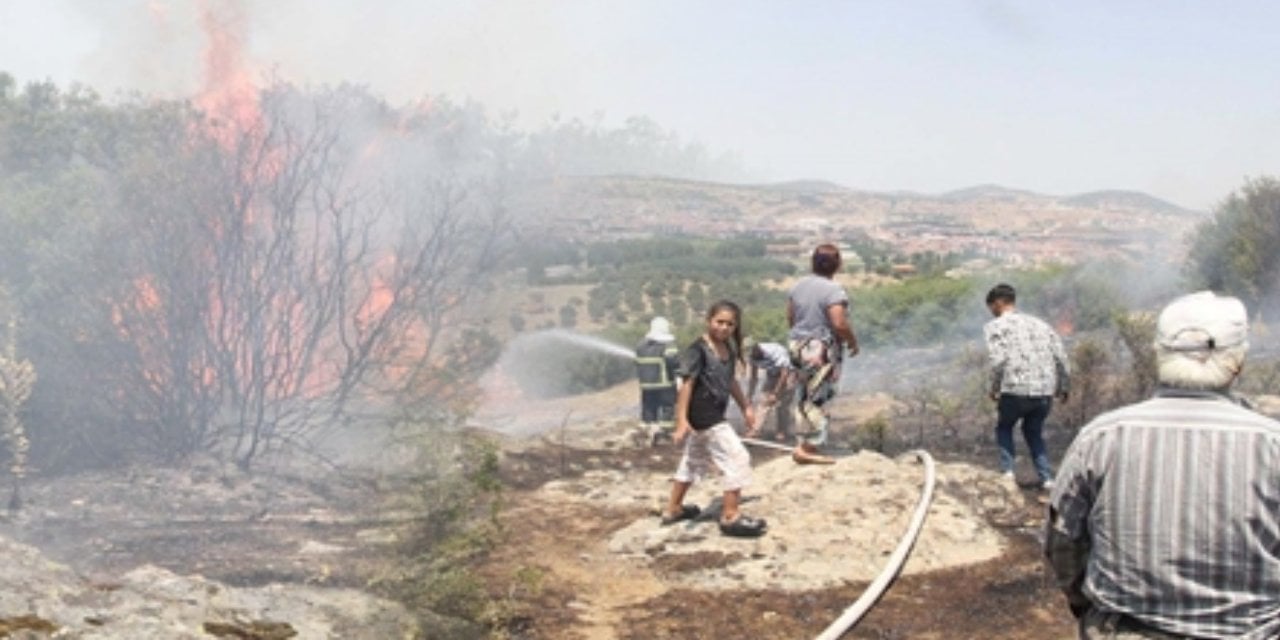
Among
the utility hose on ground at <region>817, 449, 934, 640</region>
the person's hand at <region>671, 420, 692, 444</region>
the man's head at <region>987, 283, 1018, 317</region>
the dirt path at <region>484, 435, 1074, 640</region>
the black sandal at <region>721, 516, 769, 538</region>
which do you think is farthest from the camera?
the man's head at <region>987, 283, 1018, 317</region>

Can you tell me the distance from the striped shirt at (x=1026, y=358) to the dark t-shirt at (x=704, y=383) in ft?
7.44

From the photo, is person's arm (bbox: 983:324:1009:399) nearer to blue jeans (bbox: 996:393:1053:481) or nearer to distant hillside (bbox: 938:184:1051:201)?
blue jeans (bbox: 996:393:1053:481)

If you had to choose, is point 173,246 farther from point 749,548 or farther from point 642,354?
point 749,548

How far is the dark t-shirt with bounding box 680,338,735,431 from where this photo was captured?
23.5ft

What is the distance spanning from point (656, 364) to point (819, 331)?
4665 mm

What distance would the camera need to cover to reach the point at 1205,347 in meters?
2.80

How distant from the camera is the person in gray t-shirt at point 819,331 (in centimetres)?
805

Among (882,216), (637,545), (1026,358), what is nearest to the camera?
(637,545)

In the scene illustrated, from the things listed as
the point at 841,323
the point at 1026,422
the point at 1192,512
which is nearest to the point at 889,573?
the point at 841,323

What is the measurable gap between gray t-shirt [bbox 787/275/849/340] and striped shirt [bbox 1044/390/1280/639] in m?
5.21

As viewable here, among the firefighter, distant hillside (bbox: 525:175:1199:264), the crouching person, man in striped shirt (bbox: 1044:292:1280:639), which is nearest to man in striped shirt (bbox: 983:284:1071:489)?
the crouching person

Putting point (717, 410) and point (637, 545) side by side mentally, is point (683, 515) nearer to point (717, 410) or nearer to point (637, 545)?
point (637, 545)

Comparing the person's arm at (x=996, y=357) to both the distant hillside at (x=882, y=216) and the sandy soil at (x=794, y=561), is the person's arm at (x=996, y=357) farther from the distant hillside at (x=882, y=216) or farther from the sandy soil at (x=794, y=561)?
the distant hillside at (x=882, y=216)

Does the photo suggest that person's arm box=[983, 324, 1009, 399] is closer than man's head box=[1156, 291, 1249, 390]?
No
